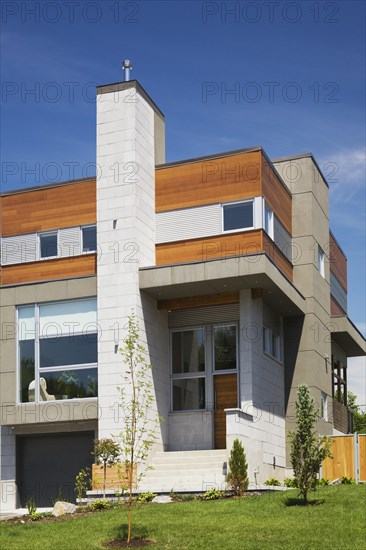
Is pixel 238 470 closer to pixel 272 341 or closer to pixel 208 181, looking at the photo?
pixel 272 341

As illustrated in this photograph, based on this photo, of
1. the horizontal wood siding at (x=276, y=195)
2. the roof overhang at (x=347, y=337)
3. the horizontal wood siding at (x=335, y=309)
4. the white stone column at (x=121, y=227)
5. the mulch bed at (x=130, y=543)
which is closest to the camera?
the mulch bed at (x=130, y=543)

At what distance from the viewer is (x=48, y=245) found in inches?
1073

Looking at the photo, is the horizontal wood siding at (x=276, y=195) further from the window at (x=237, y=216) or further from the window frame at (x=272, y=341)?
the window frame at (x=272, y=341)

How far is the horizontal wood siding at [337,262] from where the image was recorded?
33091 mm

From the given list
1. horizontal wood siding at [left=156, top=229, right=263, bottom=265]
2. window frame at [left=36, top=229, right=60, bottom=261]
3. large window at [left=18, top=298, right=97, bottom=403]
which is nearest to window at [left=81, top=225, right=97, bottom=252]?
window frame at [left=36, top=229, right=60, bottom=261]

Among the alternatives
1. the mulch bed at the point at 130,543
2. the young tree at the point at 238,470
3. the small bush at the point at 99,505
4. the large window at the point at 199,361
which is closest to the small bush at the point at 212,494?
the young tree at the point at 238,470

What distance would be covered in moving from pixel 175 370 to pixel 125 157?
662cm

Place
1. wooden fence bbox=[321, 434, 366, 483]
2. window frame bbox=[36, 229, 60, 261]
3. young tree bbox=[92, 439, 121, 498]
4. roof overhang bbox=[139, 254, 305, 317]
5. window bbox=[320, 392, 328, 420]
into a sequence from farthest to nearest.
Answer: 1. window bbox=[320, 392, 328, 420]
2. window frame bbox=[36, 229, 60, 261]
3. wooden fence bbox=[321, 434, 366, 483]
4. roof overhang bbox=[139, 254, 305, 317]
5. young tree bbox=[92, 439, 121, 498]

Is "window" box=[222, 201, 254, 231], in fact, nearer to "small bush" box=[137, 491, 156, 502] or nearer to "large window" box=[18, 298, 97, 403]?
"large window" box=[18, 298, 97, 403]

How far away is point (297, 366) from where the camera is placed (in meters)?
28.0

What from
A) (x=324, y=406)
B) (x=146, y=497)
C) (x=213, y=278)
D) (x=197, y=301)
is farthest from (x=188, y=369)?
(x=146, y=497)

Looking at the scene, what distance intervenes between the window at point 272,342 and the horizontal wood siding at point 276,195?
3.47 metres

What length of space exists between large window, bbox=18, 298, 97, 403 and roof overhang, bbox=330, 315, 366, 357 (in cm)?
1032

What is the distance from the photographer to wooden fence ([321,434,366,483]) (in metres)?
24.3
